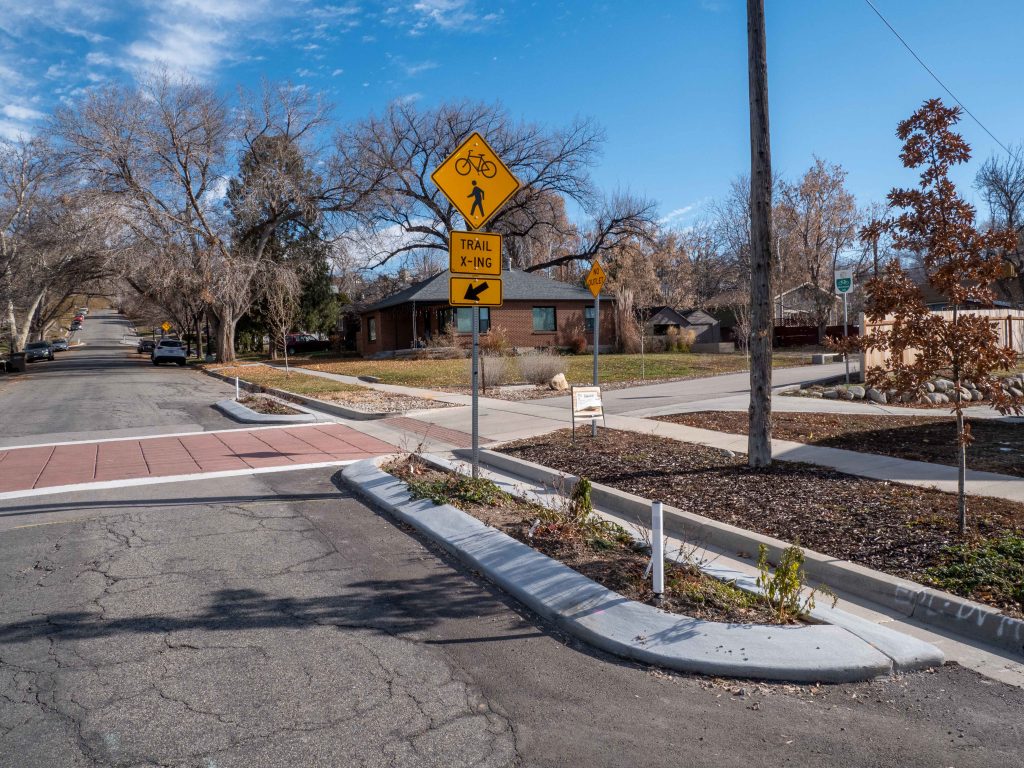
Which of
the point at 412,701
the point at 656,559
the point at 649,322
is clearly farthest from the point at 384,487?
the point at 649,322

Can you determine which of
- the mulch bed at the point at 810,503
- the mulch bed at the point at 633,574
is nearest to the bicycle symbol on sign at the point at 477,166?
the mulch bed at the point at 633,574

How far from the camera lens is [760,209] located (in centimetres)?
818

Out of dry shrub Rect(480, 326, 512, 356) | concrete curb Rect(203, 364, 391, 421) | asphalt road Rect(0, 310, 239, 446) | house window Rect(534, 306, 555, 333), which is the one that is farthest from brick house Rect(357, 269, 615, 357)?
concrete curb Rect(203, 364, 391, 421)

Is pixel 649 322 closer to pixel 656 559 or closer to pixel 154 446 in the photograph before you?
pixel 154 446

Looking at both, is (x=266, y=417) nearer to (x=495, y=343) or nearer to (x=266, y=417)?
A: (x=266, y=417)

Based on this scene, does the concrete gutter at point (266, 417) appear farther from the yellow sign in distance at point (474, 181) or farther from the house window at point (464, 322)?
the house window at point (464, 322)

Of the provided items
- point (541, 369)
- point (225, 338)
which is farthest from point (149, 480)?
point (225, 338)

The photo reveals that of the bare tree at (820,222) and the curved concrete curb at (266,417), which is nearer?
the curved concrete curb at (266,417)

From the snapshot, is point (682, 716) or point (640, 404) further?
point (640, 404)

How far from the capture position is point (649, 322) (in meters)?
40.1

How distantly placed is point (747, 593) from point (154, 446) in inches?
407

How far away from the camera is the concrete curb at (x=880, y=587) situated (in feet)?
14.8

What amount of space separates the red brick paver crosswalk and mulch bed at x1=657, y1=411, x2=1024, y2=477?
5.76 metres

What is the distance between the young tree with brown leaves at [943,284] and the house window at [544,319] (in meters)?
34.4
